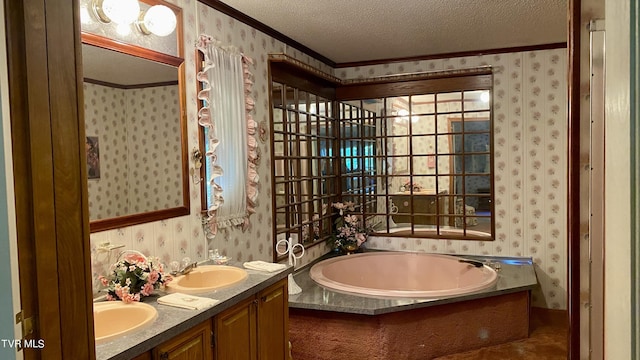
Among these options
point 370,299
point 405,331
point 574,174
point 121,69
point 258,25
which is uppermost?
point 258,25

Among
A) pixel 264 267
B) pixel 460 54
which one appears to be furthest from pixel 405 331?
pixel 460 54

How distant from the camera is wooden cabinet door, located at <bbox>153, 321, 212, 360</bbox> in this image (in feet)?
5.44

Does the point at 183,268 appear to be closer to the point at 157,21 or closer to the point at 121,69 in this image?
the point at 121,69

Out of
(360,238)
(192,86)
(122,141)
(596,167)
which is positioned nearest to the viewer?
(596,167)

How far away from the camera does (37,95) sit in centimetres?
92

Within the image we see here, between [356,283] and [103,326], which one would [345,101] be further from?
[103,326]

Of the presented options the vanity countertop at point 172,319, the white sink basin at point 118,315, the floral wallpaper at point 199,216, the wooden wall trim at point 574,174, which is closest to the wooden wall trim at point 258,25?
the floral wallpaper at point 199,216

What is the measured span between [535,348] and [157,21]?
11.7 ft

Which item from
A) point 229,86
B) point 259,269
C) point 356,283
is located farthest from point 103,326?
point 356,283

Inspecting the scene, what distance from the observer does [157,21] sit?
90.7 inches

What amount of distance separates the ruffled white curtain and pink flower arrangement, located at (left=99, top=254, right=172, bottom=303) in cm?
77

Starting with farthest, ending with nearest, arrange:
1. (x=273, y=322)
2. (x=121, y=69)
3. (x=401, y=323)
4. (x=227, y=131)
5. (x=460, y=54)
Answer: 1. (x=460, y=54)
2. (x=401, y=323)
3. (x=227, y=131)
4. (x=273, y=322)
5. (x=121, y=69)

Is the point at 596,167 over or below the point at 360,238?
over

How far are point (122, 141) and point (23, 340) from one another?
1.52m
